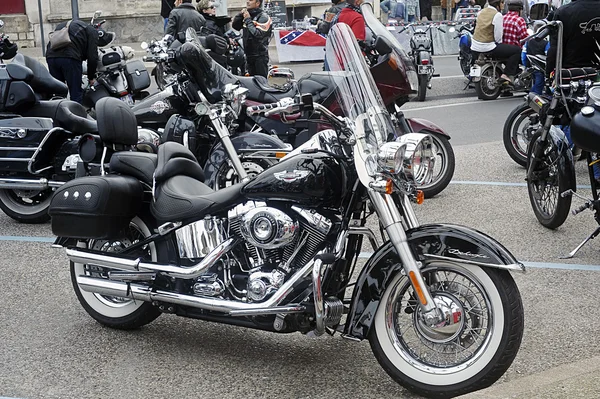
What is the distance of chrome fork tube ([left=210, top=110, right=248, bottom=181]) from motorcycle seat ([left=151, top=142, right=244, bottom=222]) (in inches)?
84.4

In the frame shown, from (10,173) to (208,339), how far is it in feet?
11.5

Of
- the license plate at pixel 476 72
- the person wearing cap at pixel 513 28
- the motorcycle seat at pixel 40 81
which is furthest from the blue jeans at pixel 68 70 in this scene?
the person wearing cap at pixel 513 28

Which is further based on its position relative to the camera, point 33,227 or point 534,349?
point 33,227

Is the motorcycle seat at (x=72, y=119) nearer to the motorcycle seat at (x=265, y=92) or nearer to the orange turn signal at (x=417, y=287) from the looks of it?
the motorcycle seat at (x=265, y=92)

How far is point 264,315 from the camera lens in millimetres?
4605

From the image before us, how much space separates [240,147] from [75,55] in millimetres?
5244

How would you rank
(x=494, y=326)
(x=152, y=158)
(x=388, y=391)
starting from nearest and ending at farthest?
1. (x=494, y=326)
2. (x=388, y=391)
3. (x=152, y=158)

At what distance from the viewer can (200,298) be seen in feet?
15.7

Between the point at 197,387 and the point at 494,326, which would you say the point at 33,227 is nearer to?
the point at 197,387

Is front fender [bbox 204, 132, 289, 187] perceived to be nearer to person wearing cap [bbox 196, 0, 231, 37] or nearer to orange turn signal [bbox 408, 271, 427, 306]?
orange turn signal [bbox 408, 271, 427, 306]

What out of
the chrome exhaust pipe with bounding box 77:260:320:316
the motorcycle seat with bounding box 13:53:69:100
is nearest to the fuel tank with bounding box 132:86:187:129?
the motorcycle seat with bounding box 13:53:69:100

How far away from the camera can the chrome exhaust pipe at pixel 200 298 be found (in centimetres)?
448

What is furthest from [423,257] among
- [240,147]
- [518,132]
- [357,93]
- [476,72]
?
[476,72]

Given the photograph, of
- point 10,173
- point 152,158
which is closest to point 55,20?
point 10,173
